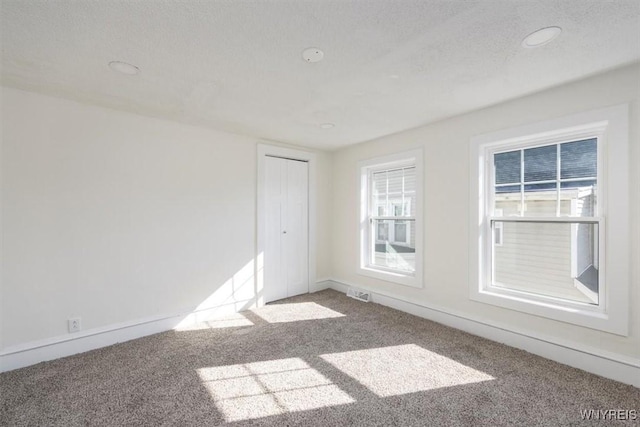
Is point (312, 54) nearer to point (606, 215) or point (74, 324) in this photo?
point (606, 215)

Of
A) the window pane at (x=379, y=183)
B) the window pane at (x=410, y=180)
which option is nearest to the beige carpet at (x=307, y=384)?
the window pane at (x=410, y=180)

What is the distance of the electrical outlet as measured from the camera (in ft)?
8.56

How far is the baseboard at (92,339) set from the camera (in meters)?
2.37

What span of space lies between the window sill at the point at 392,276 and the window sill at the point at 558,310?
0.70 metres

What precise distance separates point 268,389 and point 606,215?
9.50 ft

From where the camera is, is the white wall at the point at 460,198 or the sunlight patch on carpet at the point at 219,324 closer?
the white wall at the point at 460,198

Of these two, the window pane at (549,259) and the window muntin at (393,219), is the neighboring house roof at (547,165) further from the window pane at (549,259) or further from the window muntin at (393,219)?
the window muntin at (393,219)

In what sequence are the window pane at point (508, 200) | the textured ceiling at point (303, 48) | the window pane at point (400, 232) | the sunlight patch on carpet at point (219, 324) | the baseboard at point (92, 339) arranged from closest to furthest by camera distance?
the textured ceiling at point (303, 48) < the baseboard at point (92, 339) < the window pane at point (508, 200) < the sunlight patch on carpet at point (219, 324) < the window pane at point (400, 232)

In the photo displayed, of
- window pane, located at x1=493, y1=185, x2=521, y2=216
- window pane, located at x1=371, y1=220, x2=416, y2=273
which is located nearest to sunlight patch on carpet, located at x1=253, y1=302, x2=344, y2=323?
window pane, located at x1=371, y1=220, x2=416, y2=273

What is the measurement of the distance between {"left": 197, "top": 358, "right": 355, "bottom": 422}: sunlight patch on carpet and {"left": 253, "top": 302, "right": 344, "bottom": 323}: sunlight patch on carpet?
1005 mm

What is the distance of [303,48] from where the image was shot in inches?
72.9

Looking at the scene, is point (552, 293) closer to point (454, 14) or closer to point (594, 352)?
point (594, 352)

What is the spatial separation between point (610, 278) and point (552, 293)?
0.49m

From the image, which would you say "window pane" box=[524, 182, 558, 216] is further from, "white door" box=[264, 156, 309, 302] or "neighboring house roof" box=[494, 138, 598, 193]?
"white door" box=[264, 156, 309, 302]
